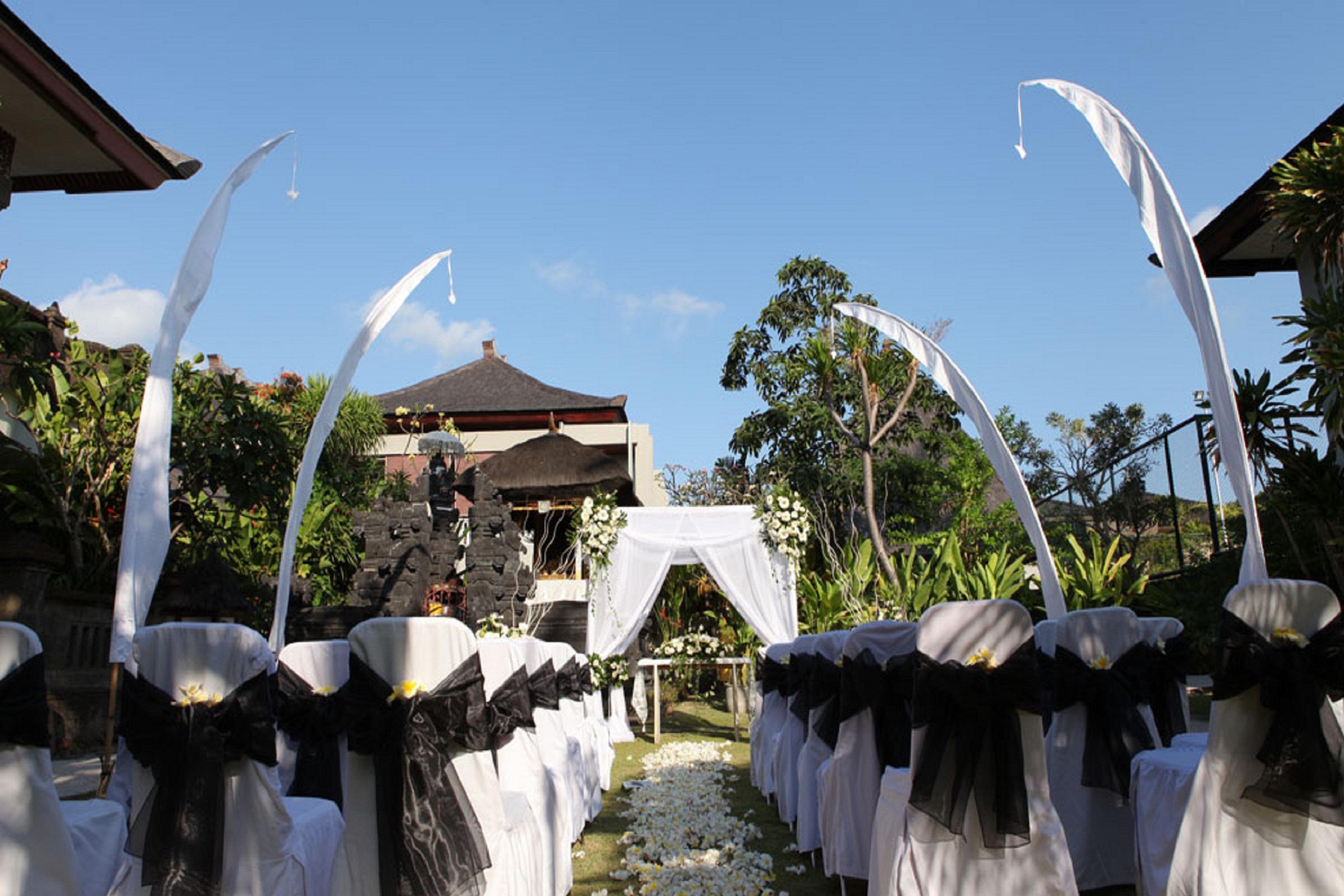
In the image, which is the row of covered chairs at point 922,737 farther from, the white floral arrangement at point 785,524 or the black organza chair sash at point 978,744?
the white floral arrangement at point 785,524

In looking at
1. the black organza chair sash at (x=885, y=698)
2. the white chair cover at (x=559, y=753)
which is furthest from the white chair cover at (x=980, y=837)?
the white chair cover at (x=559, y=753)

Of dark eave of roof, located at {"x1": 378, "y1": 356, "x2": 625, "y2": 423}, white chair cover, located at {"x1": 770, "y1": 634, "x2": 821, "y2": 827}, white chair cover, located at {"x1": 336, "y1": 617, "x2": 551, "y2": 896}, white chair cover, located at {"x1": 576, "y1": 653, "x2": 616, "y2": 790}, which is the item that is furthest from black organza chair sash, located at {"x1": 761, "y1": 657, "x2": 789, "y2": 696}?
dark eave of roof, located at {"x1": 378, "y1": 356, "x2": 625, "y2": 423}

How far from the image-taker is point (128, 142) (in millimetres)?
7117

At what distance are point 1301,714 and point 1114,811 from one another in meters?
1.52

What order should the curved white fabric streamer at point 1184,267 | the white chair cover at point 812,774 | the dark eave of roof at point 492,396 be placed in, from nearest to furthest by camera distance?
1. the curved white fabric streamer at point 1184,267
2. the white chair cover at point 812,774
3. the dark eave of roof at point 492,396

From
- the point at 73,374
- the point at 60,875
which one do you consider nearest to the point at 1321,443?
the point at 60,875

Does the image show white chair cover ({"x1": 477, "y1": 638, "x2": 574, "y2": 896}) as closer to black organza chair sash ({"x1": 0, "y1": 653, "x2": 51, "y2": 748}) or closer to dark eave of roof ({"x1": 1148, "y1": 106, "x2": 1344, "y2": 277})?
black organza chair sash ({"x1": 0, "y1": 653, "x2": 51, "y2": 748})

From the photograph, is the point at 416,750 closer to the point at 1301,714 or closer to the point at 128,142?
the point at 1301,714

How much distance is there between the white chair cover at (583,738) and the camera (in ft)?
15.9

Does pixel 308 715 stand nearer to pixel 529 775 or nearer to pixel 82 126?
pixel 529 775

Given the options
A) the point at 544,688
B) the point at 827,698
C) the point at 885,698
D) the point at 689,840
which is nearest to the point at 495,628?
the point at 689,840

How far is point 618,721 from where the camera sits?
9719 millimetres

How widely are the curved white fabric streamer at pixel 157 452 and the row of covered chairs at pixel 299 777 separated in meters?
0.44

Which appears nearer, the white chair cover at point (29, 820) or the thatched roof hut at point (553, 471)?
the white chair cover at point (29, 820)
